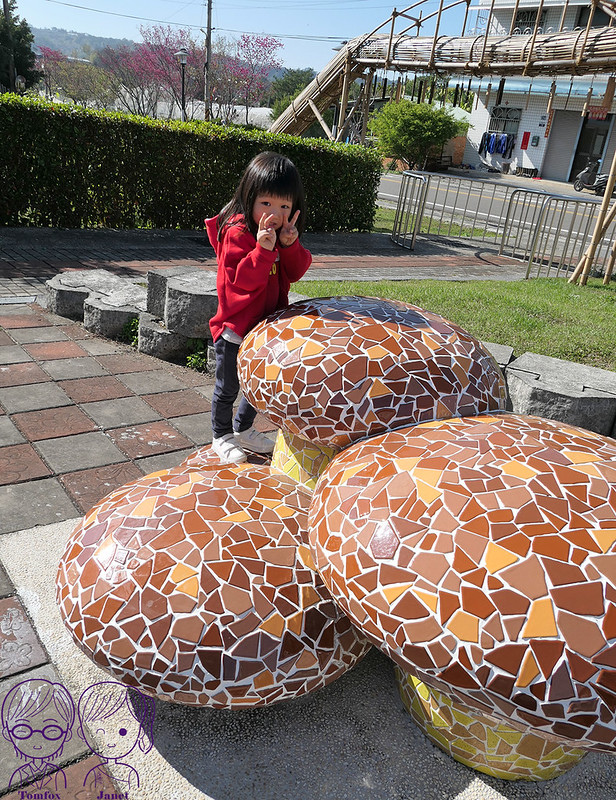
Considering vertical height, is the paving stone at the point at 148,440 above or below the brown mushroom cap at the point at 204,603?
below

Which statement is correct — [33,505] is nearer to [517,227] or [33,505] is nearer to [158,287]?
[158,287]

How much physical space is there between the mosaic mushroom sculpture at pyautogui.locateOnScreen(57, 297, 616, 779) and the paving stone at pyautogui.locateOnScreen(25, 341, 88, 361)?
3.39 m

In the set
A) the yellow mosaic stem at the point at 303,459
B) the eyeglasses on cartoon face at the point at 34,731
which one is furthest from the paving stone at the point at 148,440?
the eyeglasses on cartoon face at the point at 34,731

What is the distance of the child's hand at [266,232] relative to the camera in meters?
2.67

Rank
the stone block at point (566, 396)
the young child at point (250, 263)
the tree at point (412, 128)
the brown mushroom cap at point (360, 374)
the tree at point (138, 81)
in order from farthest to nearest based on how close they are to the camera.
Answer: the tree at point (138, 81)
the tree at point (412, 128)
the stone block at point (566, 396)
the young child at point (250, 263)
the brown mushroom cap at point (360, 374)

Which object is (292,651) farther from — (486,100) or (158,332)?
(486,100)

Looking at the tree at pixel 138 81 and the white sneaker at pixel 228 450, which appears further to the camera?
the tree at pixel 138 81

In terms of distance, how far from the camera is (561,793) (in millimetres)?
1984

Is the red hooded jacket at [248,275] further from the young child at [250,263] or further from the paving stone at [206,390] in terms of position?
the paving stone at [206,390]

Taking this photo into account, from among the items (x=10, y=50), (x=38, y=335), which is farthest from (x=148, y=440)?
(x=10, y=50)

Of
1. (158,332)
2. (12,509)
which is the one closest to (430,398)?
(12,509)

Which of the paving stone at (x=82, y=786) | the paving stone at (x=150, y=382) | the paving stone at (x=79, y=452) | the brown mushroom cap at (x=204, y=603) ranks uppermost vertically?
the brown mushroom cap at (x=204, y=603)

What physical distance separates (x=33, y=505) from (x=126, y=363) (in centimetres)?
233

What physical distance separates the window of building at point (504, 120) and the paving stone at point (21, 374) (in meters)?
41.3
